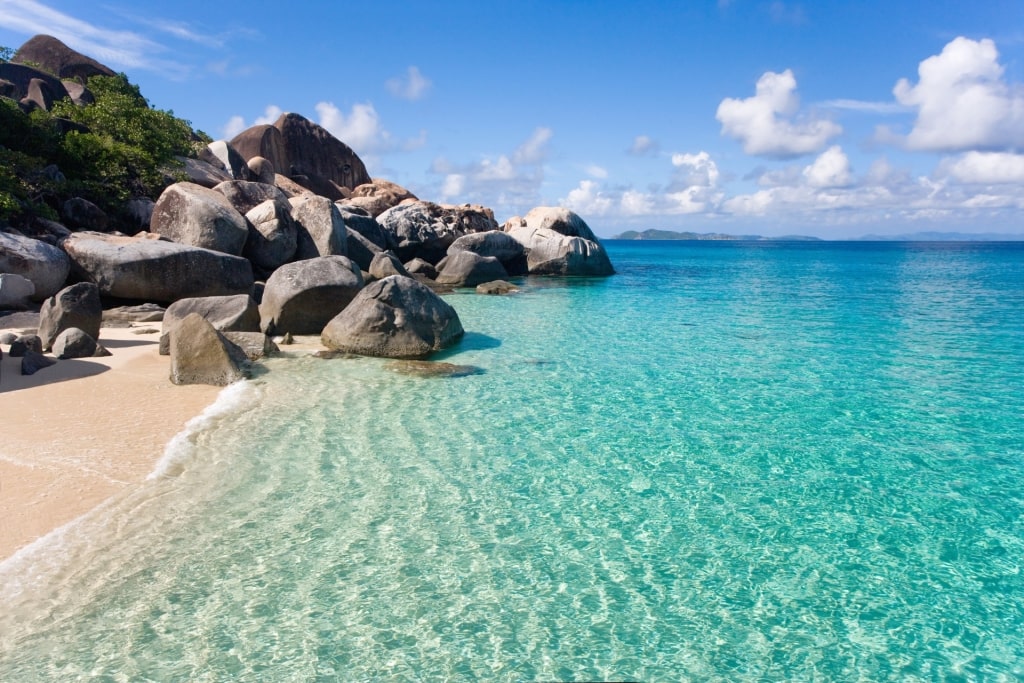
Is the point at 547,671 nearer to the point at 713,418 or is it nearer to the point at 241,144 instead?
the point at 713,418

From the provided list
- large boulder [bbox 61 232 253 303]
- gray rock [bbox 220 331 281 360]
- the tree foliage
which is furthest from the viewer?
the tree foliage

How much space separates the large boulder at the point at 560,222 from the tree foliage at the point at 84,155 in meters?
15.1

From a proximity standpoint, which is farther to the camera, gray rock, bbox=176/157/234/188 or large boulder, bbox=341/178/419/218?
large boulder, bbox=341/178/419/218

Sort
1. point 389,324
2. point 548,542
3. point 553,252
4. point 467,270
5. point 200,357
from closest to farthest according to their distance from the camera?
point 548,542 → point 200,357 → point 389,324 → point 467,270 → point 553,252

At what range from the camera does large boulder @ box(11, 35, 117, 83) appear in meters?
A: 33.6

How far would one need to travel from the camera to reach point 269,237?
16.0 m

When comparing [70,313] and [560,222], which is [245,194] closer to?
[70,313]

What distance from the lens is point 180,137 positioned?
21359 mm

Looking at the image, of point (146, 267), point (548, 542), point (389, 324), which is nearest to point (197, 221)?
point (146, 267)

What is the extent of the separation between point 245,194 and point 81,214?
144 inches

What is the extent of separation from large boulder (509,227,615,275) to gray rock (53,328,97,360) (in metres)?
20.6

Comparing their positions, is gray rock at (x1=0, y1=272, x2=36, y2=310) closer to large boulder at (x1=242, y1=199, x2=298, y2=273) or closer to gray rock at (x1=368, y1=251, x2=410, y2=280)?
large boulder at (x1=242, y1=199, x2=298, y2=273)

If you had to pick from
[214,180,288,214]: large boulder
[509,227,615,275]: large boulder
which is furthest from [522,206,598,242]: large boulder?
[214,180,288,214]: large boulder

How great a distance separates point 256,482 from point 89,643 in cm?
211
